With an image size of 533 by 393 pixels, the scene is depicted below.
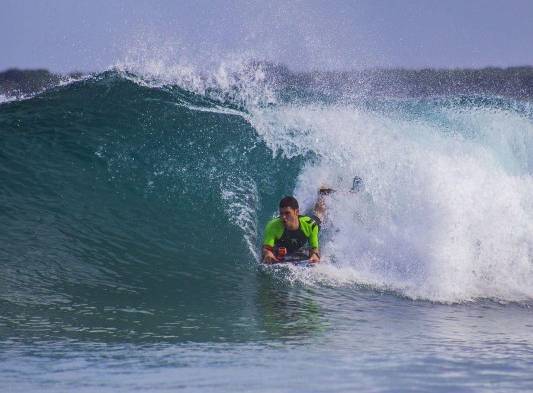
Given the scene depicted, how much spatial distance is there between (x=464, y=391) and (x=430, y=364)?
0.71 meters

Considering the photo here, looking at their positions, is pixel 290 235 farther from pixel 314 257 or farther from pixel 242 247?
pixel 242 247

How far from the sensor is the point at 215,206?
11.8 meters

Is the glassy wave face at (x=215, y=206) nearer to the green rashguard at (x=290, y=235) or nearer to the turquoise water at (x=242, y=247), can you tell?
the turquoise water at (x=242, y=247)

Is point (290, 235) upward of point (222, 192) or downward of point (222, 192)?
downward

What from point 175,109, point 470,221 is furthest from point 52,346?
point 175,109

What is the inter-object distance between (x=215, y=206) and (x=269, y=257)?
7.93ft

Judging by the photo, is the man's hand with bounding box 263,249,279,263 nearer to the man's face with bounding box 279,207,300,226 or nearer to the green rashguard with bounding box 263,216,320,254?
the green rashguard with bounding box 263,216,320,254

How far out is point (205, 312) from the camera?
768 cm

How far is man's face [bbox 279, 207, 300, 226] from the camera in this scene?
9562 millimetres

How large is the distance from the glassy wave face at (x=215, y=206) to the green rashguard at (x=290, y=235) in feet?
1.26

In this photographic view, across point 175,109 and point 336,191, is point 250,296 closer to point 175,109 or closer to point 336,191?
point 336,191

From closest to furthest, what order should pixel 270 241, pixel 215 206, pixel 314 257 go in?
1. pixel 314 257
2. pixel 270 241
3. pixel 215 206

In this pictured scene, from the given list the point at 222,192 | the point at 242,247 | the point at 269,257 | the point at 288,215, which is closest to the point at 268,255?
the point at 269,257

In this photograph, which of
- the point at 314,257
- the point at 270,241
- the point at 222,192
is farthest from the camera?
the point at 222,192
